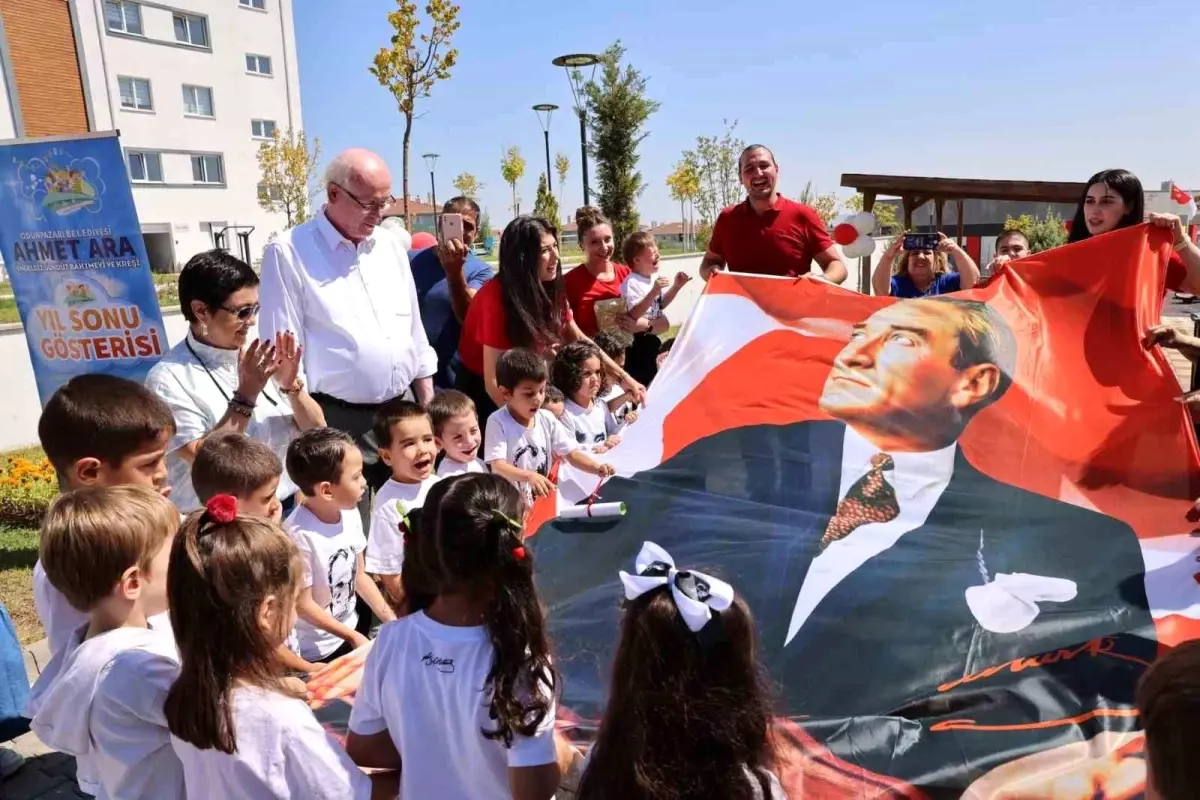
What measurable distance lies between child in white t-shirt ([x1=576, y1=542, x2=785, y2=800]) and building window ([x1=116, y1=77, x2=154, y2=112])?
29.4 metres

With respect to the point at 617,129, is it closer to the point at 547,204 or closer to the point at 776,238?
the point at 547,204

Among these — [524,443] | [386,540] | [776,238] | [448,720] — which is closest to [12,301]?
[524,443]

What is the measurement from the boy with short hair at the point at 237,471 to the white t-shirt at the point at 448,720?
79 cm

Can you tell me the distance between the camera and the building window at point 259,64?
28.0 meters

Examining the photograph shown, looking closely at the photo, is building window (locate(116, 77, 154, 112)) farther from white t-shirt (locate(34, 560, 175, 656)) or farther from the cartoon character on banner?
white t-shirt (locate(34, 560, 175, 656))

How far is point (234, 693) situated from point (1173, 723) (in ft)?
4.74

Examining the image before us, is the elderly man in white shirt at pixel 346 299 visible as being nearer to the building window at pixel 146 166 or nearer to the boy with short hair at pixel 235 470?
the boy with short hair at pixel 235 470

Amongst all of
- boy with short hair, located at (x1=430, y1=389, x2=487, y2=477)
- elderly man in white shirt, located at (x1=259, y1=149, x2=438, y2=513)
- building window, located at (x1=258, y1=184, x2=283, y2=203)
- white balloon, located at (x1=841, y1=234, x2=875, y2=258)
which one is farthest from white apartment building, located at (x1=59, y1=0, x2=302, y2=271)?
boy with short hair, located at (x1=430, y1=389, x2=487, y2=477)

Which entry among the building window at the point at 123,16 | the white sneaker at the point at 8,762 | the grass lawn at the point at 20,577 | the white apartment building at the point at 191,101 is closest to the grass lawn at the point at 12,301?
the grass lawn at the point at 20,577

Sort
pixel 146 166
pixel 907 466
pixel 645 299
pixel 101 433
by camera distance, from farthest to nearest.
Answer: pixel 146 166 → pixel 645 299 → pixel 907 466 → pixel 101 433

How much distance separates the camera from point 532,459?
11.3 feet

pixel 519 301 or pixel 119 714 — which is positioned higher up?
pixel 519 301

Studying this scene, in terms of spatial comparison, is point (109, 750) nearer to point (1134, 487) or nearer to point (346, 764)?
point (346, 764)

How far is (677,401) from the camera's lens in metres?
3.57
